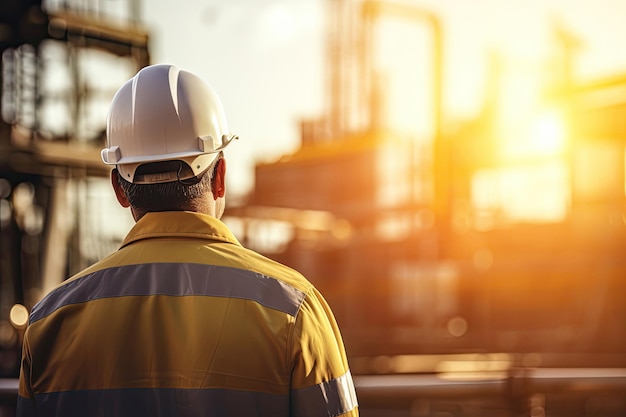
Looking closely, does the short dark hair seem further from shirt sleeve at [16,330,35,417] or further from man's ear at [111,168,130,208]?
shirt sleeve at [16,330,35,417]

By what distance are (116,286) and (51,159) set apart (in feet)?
37.3

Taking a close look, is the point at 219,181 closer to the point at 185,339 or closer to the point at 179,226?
A: the point at 179,226

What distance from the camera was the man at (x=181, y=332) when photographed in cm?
133

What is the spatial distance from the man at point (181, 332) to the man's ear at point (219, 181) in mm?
50

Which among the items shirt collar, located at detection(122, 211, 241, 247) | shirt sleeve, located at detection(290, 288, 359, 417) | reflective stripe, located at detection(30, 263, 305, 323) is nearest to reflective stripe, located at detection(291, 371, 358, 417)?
shirt sleeve, located at detection(290, 288, 359, 417)

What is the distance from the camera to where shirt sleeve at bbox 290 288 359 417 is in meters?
1.34

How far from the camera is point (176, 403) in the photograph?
133 cm

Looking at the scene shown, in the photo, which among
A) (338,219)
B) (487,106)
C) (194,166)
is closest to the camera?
(194,166)

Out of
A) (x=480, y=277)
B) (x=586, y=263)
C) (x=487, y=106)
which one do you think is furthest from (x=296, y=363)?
(x=487, y=106)

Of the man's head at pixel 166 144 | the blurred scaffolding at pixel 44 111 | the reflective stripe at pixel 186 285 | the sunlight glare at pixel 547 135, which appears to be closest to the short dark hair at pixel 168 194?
the man's head at pixel 166 144

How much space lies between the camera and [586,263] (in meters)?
19.9

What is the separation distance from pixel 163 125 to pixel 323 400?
685 millimetres

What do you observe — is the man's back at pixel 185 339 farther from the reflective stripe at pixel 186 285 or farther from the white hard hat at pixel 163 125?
the white hard hat at pixel 163 125

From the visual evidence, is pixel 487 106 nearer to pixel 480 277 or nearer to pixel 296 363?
pixel 480 277
